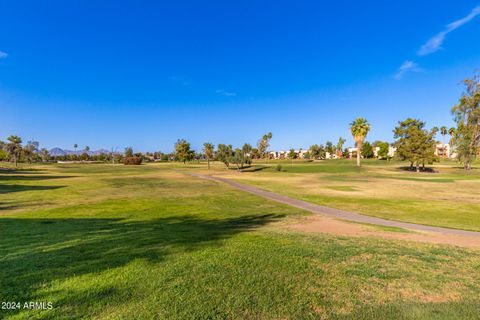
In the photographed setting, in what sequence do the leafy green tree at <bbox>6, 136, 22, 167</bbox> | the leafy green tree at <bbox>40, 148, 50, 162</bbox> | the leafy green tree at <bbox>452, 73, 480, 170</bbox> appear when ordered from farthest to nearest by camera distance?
the leafy green tree at <bbox>40, 148, 50, 162</bbox>
the leafy green tree at <bbox>6, 136, 22, 167</bbox>
the leafy green tree at <bbox>452, 73, 480, 170</bbox>

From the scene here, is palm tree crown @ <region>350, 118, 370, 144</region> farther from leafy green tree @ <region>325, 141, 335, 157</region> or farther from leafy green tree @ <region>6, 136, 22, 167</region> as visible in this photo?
leafy green tree @ <region>6, 136, 22, 167</region>

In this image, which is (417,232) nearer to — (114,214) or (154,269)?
(154,269)

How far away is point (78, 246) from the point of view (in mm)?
7844

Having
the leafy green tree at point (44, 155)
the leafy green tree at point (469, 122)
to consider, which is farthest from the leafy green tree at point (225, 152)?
the leafy green tree at point (44, 155)

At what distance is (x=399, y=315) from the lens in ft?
15.1

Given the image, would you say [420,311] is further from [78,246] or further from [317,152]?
[317,152]

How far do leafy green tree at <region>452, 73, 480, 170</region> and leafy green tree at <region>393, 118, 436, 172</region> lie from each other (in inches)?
244

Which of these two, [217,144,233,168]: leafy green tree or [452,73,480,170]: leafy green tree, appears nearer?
[452,73,480,170]: leafy green tree

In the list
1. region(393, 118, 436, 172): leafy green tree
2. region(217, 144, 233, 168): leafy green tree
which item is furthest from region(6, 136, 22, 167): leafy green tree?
region(393, 118, 436, 172): leafy green tree

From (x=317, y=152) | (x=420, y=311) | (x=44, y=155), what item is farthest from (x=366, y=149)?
(x=44, y=155)

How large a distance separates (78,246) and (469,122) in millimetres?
84028

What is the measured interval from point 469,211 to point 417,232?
410 inches

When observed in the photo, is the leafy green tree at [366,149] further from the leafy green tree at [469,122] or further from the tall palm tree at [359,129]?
the leafy green tree at [469,122]

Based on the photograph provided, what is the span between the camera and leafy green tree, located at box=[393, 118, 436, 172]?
6141cm
